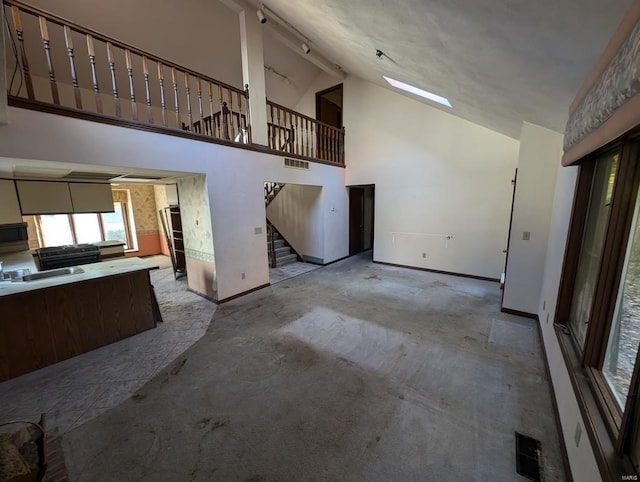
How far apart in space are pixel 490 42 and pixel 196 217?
4330 millimetres

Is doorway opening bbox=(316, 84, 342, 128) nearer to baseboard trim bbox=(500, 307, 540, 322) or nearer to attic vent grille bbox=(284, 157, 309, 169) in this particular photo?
attic vent grille bbox=(284, 157, 309, 169)

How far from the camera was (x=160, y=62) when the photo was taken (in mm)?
3277

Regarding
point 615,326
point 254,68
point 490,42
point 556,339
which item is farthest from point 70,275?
point 556,339

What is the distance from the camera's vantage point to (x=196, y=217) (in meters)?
4.35

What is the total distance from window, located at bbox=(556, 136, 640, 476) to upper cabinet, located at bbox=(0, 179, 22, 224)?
612 centimetres

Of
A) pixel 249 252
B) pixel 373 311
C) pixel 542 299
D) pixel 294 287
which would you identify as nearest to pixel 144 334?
pixel 249 252

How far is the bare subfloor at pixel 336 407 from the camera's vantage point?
1.66 meters

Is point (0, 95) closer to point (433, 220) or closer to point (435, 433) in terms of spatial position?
point (435, 433)

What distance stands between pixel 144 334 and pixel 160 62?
3.62 metres

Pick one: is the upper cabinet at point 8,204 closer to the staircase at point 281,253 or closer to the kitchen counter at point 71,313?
the kitchen counter at point 71,313

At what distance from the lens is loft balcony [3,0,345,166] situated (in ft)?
8.33

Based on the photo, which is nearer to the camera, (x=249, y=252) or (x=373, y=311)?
(x=373, y=311)

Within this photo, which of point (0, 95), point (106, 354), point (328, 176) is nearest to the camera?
point (0, 95)

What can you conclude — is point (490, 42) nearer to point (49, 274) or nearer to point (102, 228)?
point (49, 274)
